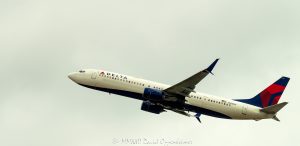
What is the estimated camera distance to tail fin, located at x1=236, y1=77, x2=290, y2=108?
92312mm

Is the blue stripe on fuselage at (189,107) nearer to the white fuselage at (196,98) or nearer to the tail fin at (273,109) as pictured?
the white fuselage at (196,98)

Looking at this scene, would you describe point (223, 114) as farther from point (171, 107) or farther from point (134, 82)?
point (134, 82)

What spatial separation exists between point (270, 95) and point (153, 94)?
60.6 feet

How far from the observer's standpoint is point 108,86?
293 ft

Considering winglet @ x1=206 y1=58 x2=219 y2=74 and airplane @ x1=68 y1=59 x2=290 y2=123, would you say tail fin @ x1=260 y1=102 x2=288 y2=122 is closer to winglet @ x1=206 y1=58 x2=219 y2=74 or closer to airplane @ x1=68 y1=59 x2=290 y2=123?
airplane @ x1=68 y1=59 x2=290 y2=123

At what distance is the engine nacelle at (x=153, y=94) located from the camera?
282 ft

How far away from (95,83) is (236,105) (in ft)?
65.6

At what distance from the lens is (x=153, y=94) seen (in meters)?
86.1

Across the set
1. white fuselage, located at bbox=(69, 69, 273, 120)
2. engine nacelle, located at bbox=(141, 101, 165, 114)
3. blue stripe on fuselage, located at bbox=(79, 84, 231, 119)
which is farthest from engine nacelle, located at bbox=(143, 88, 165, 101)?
engine nacelle, located at bbox=(141, 101, 165, 114)

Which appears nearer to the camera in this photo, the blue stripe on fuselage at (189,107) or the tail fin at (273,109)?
the tail fin at (273,109)

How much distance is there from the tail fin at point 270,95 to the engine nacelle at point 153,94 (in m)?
13.2

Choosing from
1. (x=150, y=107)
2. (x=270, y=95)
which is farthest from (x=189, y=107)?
(x=270, y=95)

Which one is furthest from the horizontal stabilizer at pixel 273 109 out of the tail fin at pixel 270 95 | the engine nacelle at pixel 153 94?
the engine nacelle at pixel 153 94

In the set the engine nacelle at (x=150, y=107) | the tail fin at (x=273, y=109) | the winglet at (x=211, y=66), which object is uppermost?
the winglet at (x=211, y=66)
